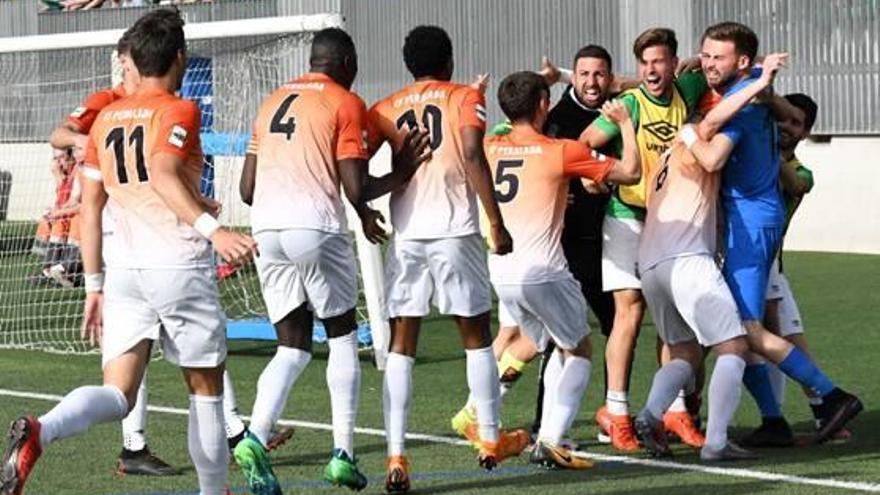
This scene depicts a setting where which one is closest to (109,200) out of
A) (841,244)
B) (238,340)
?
(238,340)

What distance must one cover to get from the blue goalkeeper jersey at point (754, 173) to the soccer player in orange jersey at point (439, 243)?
1.35 metres

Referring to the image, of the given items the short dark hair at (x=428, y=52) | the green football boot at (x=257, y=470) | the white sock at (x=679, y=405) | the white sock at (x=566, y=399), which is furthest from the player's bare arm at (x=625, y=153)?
the green football boot at (x=257, y=470)

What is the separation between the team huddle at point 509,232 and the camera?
32.9 ft

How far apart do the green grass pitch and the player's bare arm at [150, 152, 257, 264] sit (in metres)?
2.03

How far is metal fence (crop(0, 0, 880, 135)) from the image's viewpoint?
76.7 ft

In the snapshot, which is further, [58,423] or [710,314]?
[710,314]

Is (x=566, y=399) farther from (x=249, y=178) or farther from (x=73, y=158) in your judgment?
(x=73, y=158)

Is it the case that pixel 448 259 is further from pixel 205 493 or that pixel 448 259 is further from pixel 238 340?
pixel 238 340

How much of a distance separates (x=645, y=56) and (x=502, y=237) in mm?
1620

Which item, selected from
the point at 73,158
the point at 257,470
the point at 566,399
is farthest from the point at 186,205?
the point at 73,158

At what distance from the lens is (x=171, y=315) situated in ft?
28.8

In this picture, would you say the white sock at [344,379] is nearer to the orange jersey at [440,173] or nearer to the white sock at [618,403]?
the orange jersey at [440,173]

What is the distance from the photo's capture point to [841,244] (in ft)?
75.5

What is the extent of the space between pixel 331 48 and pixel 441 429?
8.76ft
